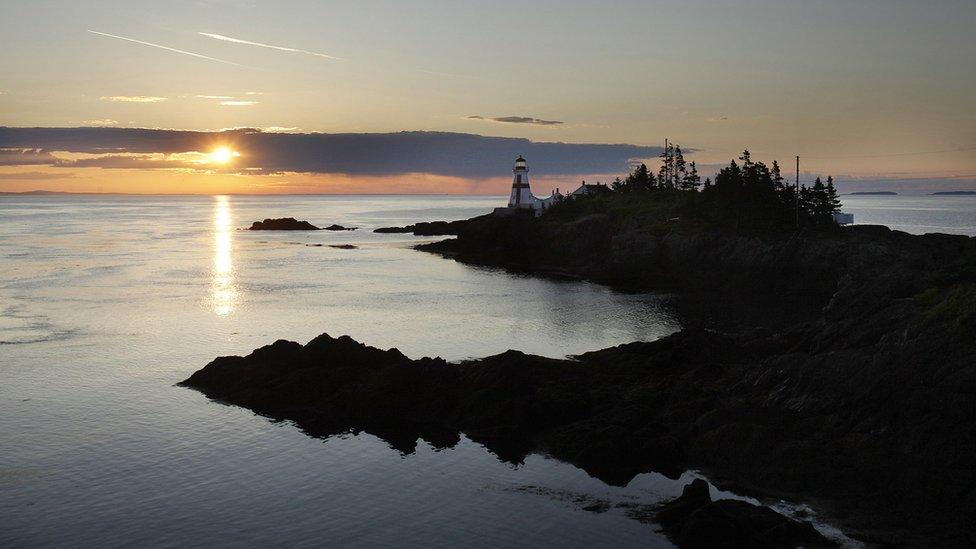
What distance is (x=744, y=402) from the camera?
110 ft

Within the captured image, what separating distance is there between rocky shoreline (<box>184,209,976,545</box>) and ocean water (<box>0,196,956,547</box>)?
1785 millimetres

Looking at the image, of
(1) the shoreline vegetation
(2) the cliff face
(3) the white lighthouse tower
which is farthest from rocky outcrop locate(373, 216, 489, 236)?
(1) the shoreline vegetation

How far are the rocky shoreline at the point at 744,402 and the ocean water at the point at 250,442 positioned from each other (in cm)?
179

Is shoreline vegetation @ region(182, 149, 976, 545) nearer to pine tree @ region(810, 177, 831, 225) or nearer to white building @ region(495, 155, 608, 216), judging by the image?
pine tree @ region(810, 177, 831, 225)

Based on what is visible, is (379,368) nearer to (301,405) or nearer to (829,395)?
(301,405)

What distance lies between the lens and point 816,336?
3725 centimetres

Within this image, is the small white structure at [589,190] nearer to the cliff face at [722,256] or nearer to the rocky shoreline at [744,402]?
the cliff face at [722,256]

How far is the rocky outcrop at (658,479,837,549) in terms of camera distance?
22.8m

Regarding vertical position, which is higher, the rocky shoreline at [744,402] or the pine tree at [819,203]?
the pine tree at [819,203]

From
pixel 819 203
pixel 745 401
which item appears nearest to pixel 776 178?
pixel 819 203

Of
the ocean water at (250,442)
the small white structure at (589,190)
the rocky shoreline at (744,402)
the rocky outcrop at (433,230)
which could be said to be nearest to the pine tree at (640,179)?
the small white structure at (589,190)

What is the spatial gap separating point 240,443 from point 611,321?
35.9 m

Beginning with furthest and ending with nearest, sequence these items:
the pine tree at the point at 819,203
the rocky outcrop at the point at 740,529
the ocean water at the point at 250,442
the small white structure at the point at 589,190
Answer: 1. the small white structure at the point at 589,190
2. the pine tree at the point at 819,203
3. the ocean water at the point at 250,442
4. the rocky outcrop at the point at 740,529

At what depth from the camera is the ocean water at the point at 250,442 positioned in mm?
25094
